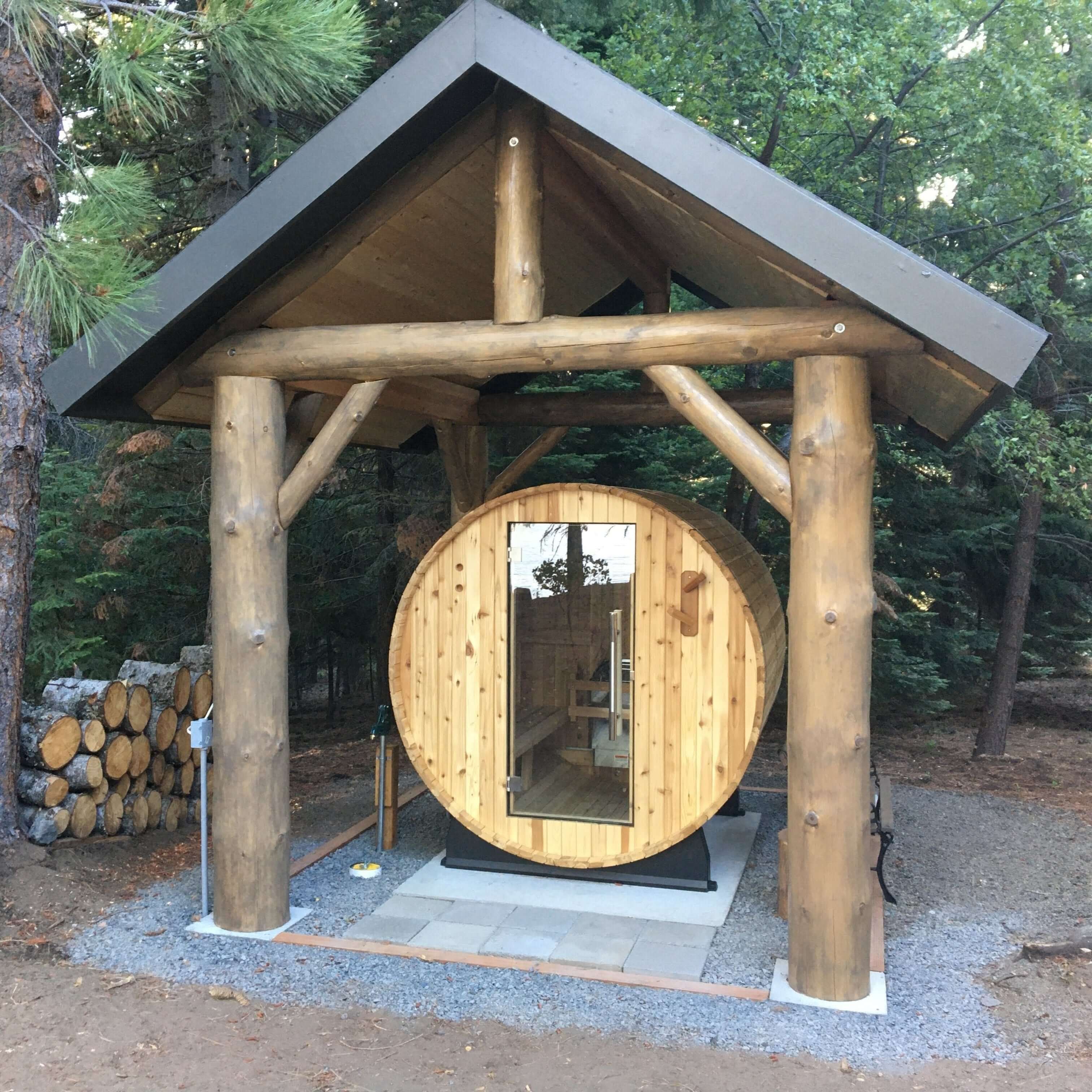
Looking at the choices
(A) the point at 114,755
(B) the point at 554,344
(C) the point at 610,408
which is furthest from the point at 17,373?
(C) the point at 610,408

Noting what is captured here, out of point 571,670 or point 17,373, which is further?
point 571,670

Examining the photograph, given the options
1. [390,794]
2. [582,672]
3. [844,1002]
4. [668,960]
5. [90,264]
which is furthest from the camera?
[390,794]

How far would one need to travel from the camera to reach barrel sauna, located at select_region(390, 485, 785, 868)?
562 centimetres

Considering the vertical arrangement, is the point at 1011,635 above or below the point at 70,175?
below

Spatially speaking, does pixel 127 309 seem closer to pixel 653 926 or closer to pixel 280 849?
pixel 280 849

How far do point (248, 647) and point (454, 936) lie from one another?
1.80 metres

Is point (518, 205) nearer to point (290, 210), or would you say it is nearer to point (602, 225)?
point (290, 210)

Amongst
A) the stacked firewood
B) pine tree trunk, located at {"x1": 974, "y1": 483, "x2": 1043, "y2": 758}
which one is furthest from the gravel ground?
pine tree trunk, located at {"x1": 974, "y1": 483, "x2": 1043, "y2": 758}

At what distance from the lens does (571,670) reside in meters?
6.15

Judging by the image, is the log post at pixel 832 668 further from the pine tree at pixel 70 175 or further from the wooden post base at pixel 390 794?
the pine tree at pixel 70 175

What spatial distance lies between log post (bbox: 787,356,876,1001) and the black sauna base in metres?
1.34

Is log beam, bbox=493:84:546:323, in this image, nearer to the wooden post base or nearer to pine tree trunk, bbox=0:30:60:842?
pine tree trunk, bbox=0:30:60:842

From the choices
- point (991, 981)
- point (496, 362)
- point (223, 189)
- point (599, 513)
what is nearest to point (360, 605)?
point (223, 189)

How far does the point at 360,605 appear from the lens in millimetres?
13125
